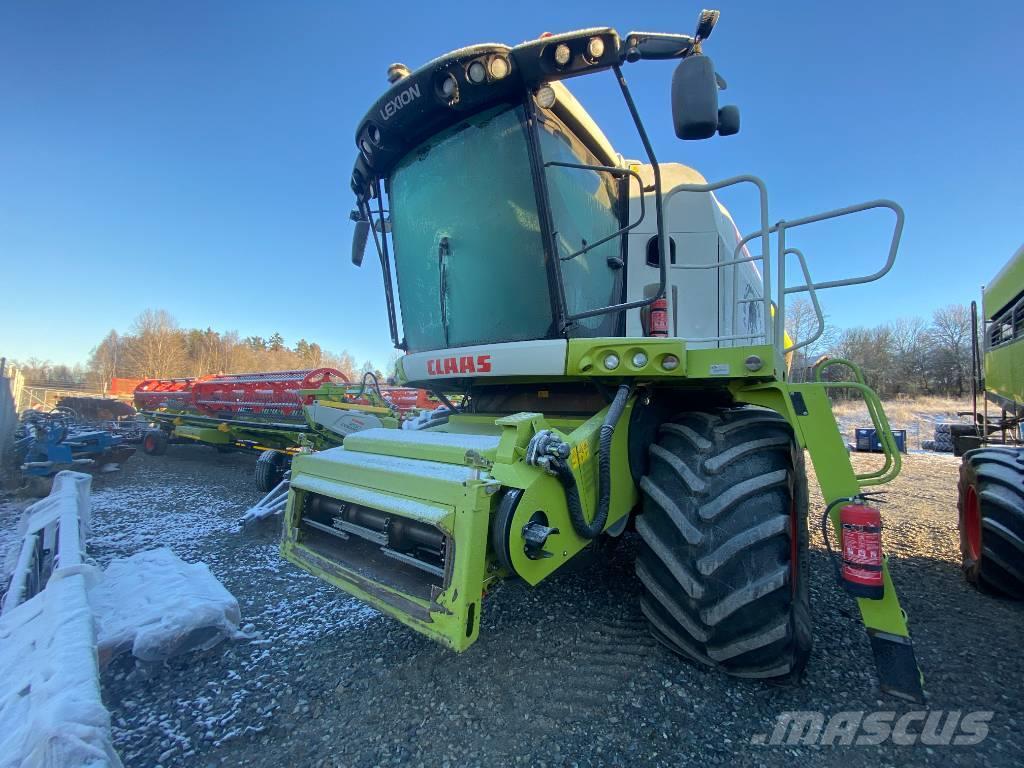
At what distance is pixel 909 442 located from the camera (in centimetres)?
1507

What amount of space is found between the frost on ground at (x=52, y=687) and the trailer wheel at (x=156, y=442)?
9106mm

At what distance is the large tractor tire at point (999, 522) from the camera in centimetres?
286

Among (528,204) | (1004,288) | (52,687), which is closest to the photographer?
(52,687)

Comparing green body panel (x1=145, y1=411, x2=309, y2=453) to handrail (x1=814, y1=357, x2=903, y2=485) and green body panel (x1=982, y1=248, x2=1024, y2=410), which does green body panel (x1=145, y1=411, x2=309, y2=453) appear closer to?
handrail (x1=814, y1=357, x2=903, y2=485)

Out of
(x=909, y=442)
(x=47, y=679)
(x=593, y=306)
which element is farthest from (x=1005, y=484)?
(x=909, y=442)

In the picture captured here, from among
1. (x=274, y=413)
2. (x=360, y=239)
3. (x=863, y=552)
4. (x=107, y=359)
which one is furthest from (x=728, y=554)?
(x=107, y=359)

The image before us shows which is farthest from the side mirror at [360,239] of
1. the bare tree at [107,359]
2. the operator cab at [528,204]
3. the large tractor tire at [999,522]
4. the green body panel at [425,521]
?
the bare tree at [107,359]

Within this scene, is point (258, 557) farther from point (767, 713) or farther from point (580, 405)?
point (767, 713)

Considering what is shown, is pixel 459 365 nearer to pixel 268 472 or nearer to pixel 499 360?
pixel 499 360

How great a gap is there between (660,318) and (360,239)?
7.04 feet

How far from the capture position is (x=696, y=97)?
2.04 m

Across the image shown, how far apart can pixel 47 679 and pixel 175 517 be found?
4178 mm

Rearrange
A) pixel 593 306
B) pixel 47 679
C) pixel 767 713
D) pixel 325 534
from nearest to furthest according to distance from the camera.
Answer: pixel 47 679 < pixel 767 713 < pixel 325 534 < pixel 593 306

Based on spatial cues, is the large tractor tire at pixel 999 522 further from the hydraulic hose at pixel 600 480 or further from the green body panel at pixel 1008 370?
the hydraulic hose at pixel 600 480
